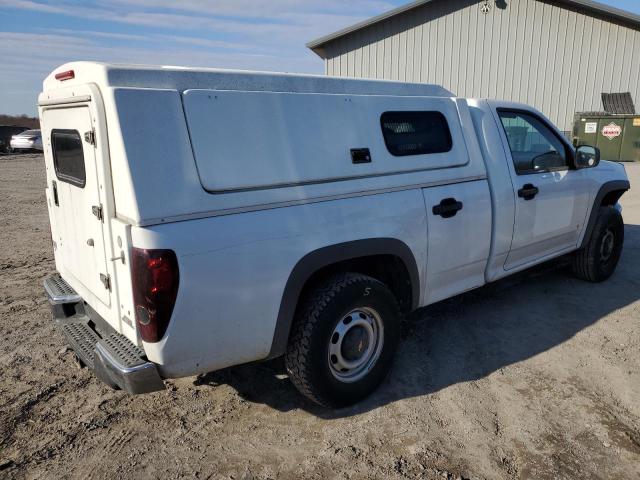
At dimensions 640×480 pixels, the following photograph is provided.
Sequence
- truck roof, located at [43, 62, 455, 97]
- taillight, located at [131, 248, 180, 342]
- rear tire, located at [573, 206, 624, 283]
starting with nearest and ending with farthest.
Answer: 1. taillight, located at [131, 248, 180, 342]
2. truck roof, located at [43, 62, 455, 97]
3. rear tire, located at [573, 206, 624, 283]

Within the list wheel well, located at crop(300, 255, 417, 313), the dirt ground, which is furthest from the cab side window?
wheel well, located at crop(300, 255, 417, 313)

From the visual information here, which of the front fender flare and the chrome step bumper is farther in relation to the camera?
the front fender flare

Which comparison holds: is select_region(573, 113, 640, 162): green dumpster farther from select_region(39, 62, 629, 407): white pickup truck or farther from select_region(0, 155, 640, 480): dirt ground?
select_region(39, 62, 629, 407): white pickup truck

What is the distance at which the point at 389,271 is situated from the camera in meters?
3.56

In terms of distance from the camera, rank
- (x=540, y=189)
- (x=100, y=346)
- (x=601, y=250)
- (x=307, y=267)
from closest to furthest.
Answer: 1. (x=100, y=346)
2. (x=307, y=267)
3. (x=540, y=189)
4. (x=601, y=250)

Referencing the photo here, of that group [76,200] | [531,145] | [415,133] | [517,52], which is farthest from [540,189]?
Answer: [517,52]

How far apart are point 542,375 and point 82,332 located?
305 cm

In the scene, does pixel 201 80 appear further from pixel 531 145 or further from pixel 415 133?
pixel 531 145

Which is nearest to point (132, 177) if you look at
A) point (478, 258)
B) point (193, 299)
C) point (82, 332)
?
point (193, 299)

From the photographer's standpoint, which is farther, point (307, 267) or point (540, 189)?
point (540, 189)

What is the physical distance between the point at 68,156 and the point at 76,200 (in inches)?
11.1

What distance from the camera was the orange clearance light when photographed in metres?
2.84

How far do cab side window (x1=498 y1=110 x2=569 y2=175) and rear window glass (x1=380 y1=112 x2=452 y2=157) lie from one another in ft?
2.62

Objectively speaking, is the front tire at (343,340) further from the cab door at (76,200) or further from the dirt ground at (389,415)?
the cab door at (76,200)
